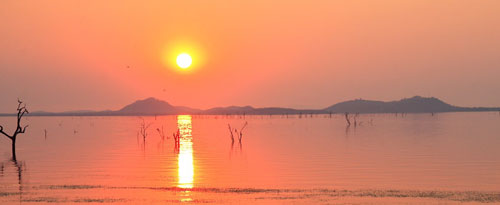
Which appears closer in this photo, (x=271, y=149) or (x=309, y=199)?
(x=309, y=199)

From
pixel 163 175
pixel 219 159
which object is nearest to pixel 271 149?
pixel 219 159

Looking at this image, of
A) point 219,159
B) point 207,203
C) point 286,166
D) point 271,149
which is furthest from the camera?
point 271,149

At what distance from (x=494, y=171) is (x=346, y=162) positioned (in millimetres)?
10884

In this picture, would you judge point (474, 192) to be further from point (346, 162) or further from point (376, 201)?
point (346, 162)

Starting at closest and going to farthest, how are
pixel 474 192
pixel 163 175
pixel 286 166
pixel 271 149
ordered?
pixel 474 192 < pixel 163 175 < pixel 286 166 < pixel 271 149

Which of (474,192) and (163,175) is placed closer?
(474,192)

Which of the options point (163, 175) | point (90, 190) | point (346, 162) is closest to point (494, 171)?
point (346, 162)

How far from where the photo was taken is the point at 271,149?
64875mm

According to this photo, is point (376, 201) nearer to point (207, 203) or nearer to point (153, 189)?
point (207, 203)

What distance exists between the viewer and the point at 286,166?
1784 inches

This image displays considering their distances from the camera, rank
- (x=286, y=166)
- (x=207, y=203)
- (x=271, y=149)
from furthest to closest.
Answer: (x=271, y=149), (x=286, y=166), (x=207, y=203)

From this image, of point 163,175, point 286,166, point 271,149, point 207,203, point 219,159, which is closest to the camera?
point 207,203

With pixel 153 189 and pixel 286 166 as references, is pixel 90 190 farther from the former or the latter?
pixel 286 166

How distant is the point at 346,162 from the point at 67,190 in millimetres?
22672
